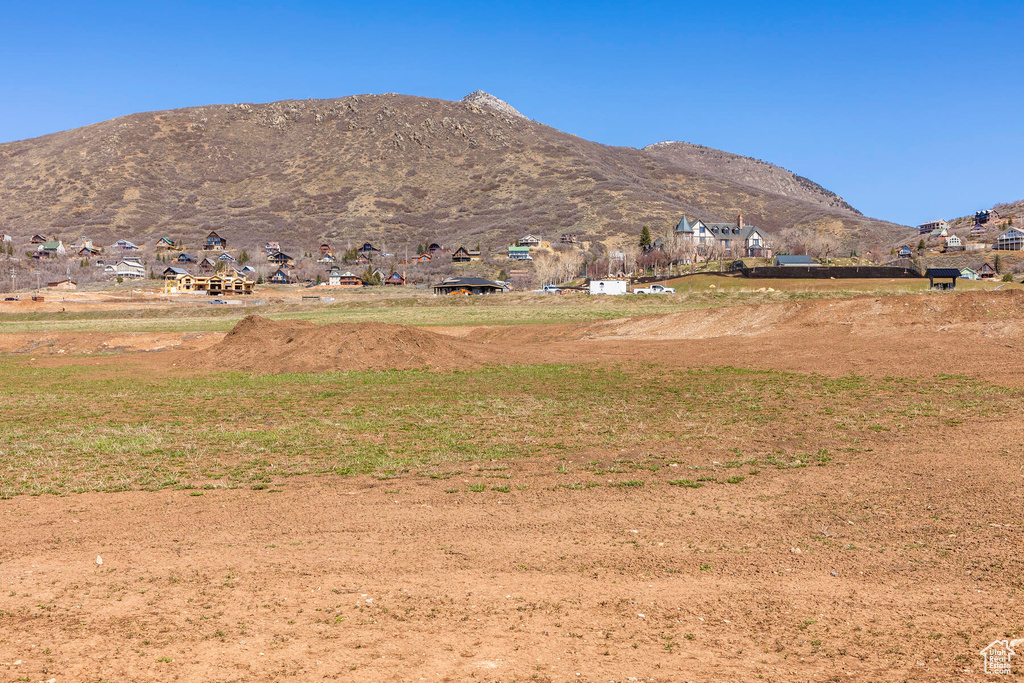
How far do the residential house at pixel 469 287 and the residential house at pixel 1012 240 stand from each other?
345 ft

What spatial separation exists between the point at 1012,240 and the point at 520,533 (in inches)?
6687

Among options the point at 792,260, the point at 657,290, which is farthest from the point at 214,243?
the point at 792,260

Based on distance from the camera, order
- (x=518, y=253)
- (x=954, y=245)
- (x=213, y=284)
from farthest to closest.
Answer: (x=518, y=253), (x=954, y=245), (x=213, y=284)

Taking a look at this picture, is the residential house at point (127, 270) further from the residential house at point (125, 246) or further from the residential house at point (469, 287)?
the residential house at point (469, 287)

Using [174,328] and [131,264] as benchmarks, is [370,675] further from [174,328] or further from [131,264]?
[131,264]

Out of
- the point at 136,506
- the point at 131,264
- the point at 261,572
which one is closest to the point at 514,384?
the point at 136,506

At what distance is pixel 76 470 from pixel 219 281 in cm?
12632

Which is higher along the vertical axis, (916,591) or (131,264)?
(131,264)

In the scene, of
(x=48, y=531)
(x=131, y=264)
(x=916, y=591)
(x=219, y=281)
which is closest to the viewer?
(x=916, y=591)

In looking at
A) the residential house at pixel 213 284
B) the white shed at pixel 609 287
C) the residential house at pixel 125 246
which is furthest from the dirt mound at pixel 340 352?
the residential house at pixel 125 246

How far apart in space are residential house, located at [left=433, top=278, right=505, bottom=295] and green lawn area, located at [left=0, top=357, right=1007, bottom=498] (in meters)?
94.0

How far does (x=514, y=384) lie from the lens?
26734 mm

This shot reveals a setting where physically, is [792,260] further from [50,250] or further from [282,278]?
[50,250]
